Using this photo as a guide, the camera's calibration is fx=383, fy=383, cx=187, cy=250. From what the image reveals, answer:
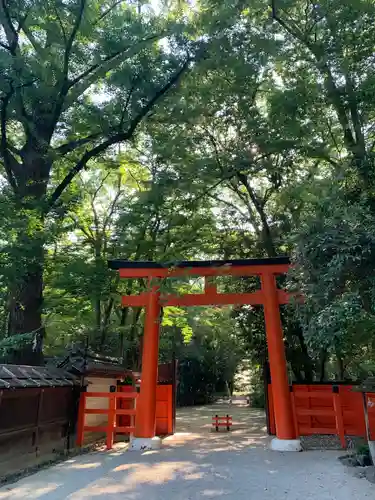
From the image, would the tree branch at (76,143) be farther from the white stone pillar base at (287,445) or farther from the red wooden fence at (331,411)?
the white stone pillar base at (287,445)

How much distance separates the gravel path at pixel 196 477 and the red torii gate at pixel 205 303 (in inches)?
29.9

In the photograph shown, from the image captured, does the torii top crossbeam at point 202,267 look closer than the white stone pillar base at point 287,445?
No

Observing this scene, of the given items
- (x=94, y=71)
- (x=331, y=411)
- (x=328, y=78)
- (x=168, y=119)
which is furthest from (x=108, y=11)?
(x=331, y=411)

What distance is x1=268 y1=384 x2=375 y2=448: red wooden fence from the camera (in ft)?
26.2

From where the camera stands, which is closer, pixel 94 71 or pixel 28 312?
pixel 28 312

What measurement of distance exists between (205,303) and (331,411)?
351cm

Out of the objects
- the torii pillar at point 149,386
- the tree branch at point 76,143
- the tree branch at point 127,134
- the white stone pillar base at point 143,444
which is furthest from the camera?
the tree branch at point 76,143

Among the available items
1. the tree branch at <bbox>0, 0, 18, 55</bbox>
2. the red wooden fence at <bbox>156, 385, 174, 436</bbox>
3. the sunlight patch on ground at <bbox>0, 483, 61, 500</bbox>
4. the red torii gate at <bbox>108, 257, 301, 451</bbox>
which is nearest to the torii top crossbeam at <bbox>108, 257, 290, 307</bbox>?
the red torii gate at <bbox>108, 257, 301, 451</bbox>

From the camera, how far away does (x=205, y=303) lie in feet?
29.2

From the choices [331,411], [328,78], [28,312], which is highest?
[328,78]

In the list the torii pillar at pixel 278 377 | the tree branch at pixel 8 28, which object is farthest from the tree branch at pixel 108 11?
the torii pillar at pixel 278 377

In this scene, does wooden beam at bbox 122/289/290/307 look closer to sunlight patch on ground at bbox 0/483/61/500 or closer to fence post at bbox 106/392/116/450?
fence post at bbox 106/392/116/450

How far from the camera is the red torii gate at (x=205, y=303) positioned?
315 inches

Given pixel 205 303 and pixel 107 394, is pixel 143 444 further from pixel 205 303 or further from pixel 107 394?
pixel 205 303
